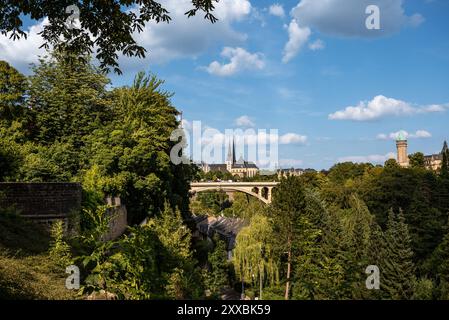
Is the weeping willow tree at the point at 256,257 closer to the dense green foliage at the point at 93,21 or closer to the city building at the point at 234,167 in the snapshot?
the dense green foliage at the point at 93,21

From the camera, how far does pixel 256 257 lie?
30500 millimetres

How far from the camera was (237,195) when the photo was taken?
362 feet

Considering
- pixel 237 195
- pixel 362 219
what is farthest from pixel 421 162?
pixel 362 219

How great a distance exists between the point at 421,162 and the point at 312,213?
66.6m

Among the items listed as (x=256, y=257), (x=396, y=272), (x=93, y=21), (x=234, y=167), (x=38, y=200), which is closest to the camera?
(x=93, y=21)

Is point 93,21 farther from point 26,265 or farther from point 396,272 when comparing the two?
point 396,272

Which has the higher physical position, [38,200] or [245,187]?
[245,187]

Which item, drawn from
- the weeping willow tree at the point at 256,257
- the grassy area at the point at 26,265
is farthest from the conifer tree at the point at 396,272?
the grassy area at the point at 26,265

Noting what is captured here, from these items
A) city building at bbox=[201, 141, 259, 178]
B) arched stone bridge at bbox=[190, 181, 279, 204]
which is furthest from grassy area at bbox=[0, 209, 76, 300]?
city building at bbox=[201, 141, 259, 178]

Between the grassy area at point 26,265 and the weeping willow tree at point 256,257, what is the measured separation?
Result: 68.0 feet

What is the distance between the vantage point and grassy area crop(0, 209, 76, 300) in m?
6.61

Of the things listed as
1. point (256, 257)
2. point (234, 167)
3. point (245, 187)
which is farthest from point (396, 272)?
point (234, 167)

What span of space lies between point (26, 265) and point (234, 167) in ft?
603

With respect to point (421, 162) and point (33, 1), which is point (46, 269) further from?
point (421, 162)
